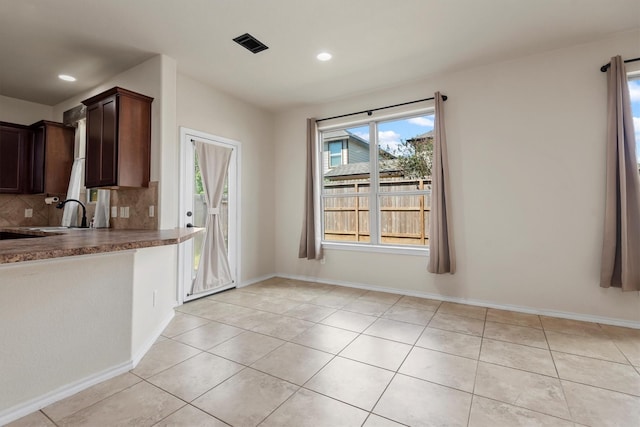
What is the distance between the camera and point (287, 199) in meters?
4.94

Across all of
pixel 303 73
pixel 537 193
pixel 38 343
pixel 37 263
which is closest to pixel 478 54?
pixel 537 193

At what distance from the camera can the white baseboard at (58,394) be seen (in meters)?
1.60

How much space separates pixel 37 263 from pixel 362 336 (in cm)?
234

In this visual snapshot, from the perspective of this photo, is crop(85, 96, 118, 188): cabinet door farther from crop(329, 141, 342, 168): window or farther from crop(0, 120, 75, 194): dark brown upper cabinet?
crop(329, 141, 342, 168): window

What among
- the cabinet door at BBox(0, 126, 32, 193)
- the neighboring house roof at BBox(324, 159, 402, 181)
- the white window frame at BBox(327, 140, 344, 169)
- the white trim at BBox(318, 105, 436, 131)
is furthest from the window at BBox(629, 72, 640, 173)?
the cabinet door at BBox(0, 126, 32, 193)

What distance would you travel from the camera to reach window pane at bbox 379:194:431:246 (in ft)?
12.8

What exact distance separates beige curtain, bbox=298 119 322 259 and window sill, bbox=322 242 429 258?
0.64 feet

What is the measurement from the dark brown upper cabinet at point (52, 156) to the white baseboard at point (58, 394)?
11.4ft

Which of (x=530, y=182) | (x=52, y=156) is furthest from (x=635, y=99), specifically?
(x=52, y=156)

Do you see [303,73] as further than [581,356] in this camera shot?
Yes

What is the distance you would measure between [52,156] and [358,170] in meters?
4.29

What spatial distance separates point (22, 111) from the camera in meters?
4.43

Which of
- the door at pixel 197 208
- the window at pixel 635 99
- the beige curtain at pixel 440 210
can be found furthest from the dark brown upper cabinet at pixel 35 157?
the window at pixel 635 99

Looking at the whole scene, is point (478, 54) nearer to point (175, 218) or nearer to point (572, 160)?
point (572, 160)
